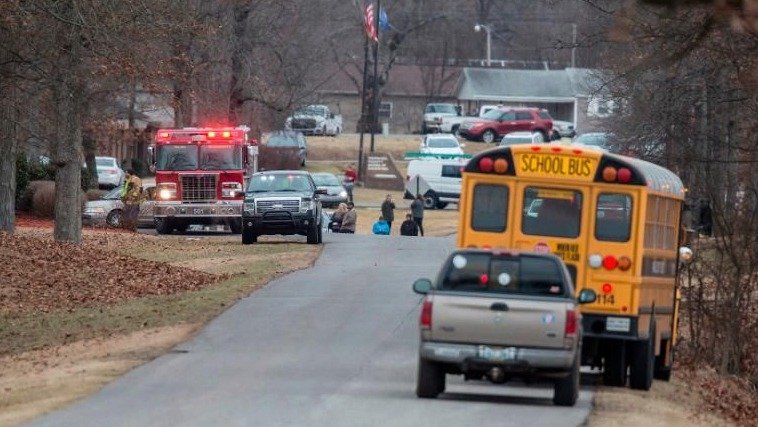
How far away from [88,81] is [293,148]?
125 feet

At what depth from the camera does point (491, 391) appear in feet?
52.2

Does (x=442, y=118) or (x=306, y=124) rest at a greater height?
(x=442, y=118)

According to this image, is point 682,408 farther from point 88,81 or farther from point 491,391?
point 88,81

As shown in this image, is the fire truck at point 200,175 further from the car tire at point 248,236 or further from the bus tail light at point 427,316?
the bus tail light at point 427,316

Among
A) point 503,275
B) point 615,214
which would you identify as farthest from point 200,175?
point 503,275

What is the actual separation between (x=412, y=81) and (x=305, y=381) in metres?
87.3

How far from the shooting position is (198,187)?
1610 inches

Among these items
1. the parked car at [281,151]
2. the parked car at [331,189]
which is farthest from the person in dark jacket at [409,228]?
the parked car at [281,151]

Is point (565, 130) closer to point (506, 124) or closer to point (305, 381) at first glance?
point (506, 124)

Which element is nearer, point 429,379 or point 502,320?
point 502,320

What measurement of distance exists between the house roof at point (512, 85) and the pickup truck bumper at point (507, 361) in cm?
8451

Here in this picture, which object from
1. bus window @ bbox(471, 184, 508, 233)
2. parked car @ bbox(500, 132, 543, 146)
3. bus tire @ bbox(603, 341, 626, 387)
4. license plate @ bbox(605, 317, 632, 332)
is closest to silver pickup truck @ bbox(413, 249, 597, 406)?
license plate @ bbox(605, 317, 632, 332)

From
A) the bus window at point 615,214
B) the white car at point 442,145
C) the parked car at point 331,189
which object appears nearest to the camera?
the bus window at point 615,214

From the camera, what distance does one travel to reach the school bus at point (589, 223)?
16.2 metres
